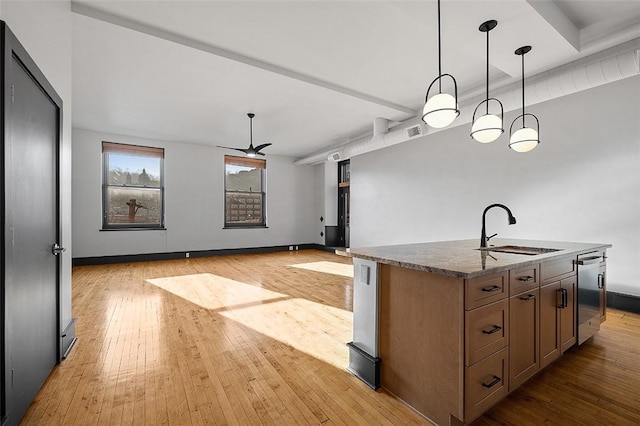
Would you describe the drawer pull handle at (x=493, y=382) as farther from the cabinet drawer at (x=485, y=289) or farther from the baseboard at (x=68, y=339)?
the baseboard at (x=68, y=339)

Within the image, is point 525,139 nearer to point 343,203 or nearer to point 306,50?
point 306,50

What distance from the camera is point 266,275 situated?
571 centimetres

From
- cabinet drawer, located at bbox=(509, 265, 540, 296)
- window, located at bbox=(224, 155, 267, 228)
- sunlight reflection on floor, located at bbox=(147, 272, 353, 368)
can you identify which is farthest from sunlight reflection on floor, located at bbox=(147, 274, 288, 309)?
window, located at bbox=(224, 155, 267, 228)

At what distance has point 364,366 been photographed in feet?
6.90

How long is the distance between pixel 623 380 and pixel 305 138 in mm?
6595

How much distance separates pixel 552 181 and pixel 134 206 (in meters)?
8.34

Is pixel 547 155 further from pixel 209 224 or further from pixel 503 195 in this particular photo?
pixel 209 224

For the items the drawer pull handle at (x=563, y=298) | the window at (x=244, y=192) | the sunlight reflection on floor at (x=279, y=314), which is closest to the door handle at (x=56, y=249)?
the sunlight reflection on floor at (x=279, y=314)

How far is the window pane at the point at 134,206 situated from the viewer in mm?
7066

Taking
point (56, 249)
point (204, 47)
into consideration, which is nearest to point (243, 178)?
point (204, 47)

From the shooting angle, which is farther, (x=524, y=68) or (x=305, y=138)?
(x=305, y=138)

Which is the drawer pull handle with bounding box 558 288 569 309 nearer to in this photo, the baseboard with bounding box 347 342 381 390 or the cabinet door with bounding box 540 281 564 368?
the cabinet door with bounding box 540 281 564 368

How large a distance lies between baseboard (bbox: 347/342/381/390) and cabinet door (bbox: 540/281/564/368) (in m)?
1.14

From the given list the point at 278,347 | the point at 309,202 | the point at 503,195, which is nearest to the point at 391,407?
the point at 278,347
